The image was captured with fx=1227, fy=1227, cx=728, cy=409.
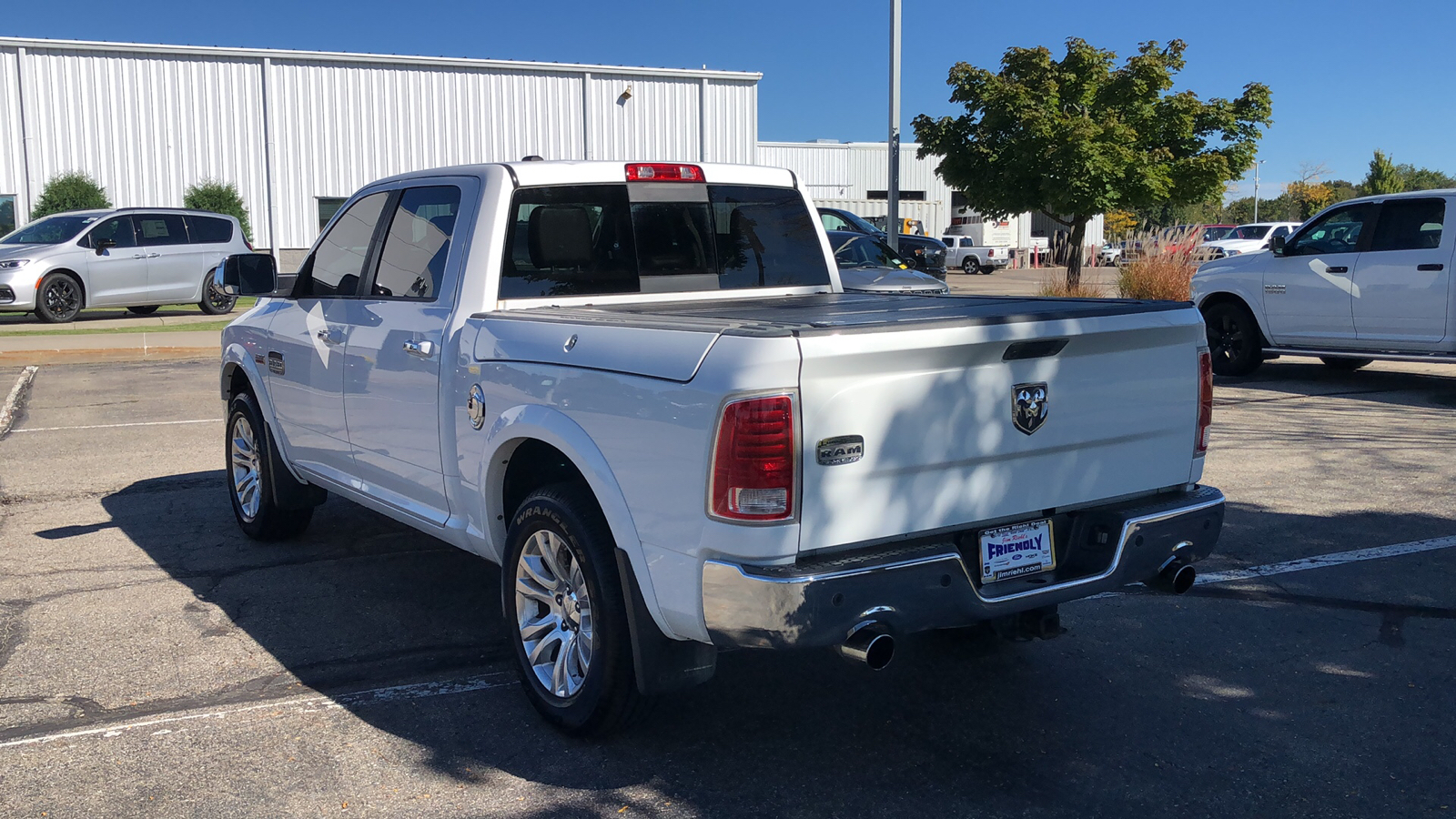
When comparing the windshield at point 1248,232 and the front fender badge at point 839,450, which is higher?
the windshield at point 1248,232

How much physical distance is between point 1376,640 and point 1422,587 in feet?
2.94

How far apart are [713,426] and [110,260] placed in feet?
64.2

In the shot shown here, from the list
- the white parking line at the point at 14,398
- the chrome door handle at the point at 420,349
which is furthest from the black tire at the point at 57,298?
the chrome door handle at the point at 420,349

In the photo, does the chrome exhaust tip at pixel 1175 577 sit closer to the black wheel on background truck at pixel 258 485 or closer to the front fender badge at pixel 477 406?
the front fender badge at pixel 477 406

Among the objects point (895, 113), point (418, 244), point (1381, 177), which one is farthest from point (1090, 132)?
point (1381, 177)

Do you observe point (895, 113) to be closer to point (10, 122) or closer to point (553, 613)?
point (553, 613)

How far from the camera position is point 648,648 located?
3652 millimetres

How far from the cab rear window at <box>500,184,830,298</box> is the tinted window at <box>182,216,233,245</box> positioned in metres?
18.1

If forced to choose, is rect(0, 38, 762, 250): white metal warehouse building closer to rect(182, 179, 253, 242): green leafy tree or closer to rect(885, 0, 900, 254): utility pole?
rect(182, 179, 253, 242): green leafy tree

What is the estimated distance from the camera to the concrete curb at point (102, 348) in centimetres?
1550

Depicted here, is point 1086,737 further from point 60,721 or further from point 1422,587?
point 60,721

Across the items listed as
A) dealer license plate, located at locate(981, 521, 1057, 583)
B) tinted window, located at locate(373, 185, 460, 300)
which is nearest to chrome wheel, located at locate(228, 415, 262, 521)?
tinted window, located at locate(373, 185, 460, 300)

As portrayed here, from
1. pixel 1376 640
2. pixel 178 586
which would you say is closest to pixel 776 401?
pixel 1376 640

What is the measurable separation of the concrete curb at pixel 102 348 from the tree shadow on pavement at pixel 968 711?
11.2m
